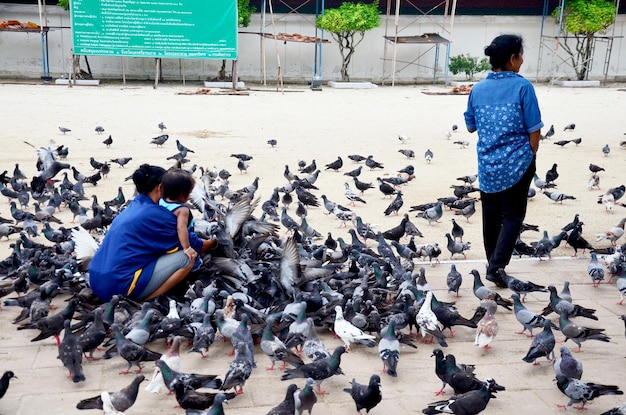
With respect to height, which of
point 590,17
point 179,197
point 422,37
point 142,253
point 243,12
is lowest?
point 142,253

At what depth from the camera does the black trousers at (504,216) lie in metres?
5.85

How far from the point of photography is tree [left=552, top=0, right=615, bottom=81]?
2788cm

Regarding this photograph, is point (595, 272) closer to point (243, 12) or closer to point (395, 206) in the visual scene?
point (395, 206)

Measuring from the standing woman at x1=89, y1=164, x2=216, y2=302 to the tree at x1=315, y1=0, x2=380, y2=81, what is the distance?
23.0 meters

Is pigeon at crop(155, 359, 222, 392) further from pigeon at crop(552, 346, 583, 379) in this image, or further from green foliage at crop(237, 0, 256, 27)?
green foliage at crop(237, 0, 256, 27)

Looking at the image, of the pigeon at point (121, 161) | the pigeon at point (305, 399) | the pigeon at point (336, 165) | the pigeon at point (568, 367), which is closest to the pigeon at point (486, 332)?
the pigeon at point (568, 367)

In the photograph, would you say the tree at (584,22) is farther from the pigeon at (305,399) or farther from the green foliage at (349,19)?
the pigeon at (305,399)

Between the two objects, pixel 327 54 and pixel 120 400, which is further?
pixel 327 54

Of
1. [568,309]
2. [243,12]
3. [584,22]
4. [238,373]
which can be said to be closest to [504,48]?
[568,309]

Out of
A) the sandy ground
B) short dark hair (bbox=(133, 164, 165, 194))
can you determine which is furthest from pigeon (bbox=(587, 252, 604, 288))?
short dark hair (bbox=(133, 164, 165, 194))

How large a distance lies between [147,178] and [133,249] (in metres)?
0.55

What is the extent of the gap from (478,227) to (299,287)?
3736 mm

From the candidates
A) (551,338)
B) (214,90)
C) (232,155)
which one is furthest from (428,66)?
(551,338)

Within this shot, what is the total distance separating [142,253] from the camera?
5.08 m
